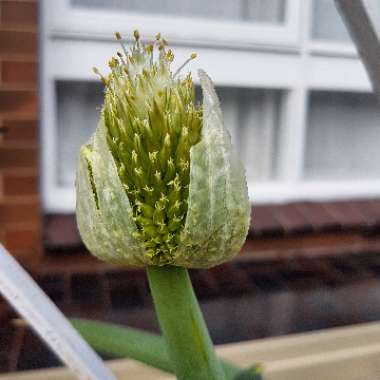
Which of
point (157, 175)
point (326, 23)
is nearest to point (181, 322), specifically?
point (157, 175)

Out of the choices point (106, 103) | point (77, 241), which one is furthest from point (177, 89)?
point (77, 241)

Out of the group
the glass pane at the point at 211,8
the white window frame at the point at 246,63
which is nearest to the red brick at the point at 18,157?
the white window frame at the point at 246,63

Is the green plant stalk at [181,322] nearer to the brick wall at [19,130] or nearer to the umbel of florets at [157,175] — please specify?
the umbel of florets at [157,175]

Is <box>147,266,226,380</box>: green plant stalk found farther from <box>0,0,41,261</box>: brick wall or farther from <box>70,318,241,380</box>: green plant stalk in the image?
<box>0,0,41,261</box>: brick wall

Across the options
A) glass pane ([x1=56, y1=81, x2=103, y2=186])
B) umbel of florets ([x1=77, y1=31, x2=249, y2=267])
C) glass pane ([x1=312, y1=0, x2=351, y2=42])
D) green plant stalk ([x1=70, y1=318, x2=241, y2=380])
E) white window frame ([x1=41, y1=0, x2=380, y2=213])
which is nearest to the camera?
umbel of florets ([x1=77, y1=31, x2=249, y2=267])

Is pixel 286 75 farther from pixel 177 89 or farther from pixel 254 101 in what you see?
pixel 177 89

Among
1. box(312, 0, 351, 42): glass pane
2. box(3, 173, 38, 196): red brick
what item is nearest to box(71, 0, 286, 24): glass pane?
box(312, 0, 351, 42): glass pane

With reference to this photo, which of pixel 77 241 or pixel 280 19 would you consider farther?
pixel 280 19

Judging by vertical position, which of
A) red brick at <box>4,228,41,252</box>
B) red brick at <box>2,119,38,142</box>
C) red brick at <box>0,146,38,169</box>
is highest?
red brick at <box>2,119,38,142</box>
